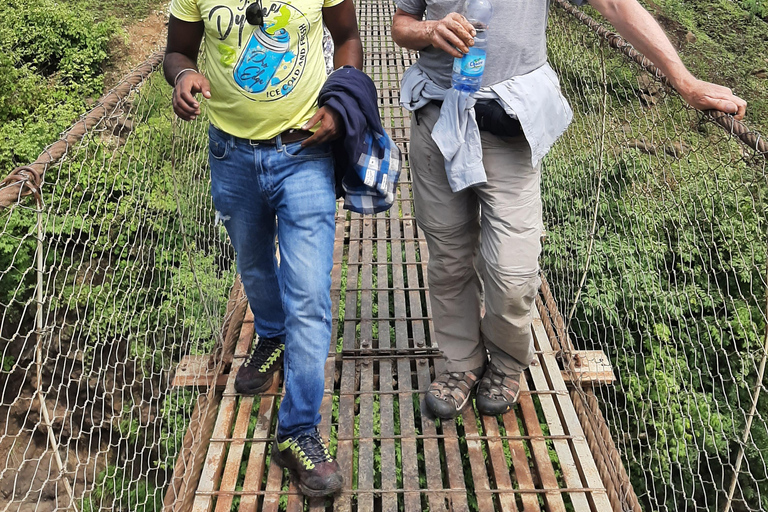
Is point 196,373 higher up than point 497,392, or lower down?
lower down

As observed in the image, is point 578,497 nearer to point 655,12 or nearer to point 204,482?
point 204,482

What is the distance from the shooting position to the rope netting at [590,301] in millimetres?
1943

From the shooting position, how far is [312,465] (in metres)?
1.96

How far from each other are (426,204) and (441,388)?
2.15ft

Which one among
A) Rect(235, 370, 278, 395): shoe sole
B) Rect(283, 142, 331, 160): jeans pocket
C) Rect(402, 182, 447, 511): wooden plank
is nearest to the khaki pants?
Rect(402, 182, 447, 511): wooden plank

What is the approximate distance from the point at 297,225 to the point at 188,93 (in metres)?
0.45

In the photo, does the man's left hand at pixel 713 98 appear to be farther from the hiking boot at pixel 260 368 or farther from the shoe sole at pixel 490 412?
the hiking boot at pixel 260 368

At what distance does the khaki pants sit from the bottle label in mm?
223

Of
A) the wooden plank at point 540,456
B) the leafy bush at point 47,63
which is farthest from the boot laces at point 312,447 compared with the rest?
the leafy bush at point 47,63

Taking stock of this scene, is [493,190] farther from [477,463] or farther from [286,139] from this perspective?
[477,463]

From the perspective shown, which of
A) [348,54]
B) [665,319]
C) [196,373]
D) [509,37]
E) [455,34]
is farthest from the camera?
[665,319]

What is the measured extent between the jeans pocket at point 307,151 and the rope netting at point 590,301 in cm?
47

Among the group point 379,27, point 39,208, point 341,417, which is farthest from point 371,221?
point 379,27

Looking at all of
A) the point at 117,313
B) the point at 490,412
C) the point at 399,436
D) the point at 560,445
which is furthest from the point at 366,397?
the point at 117,313
